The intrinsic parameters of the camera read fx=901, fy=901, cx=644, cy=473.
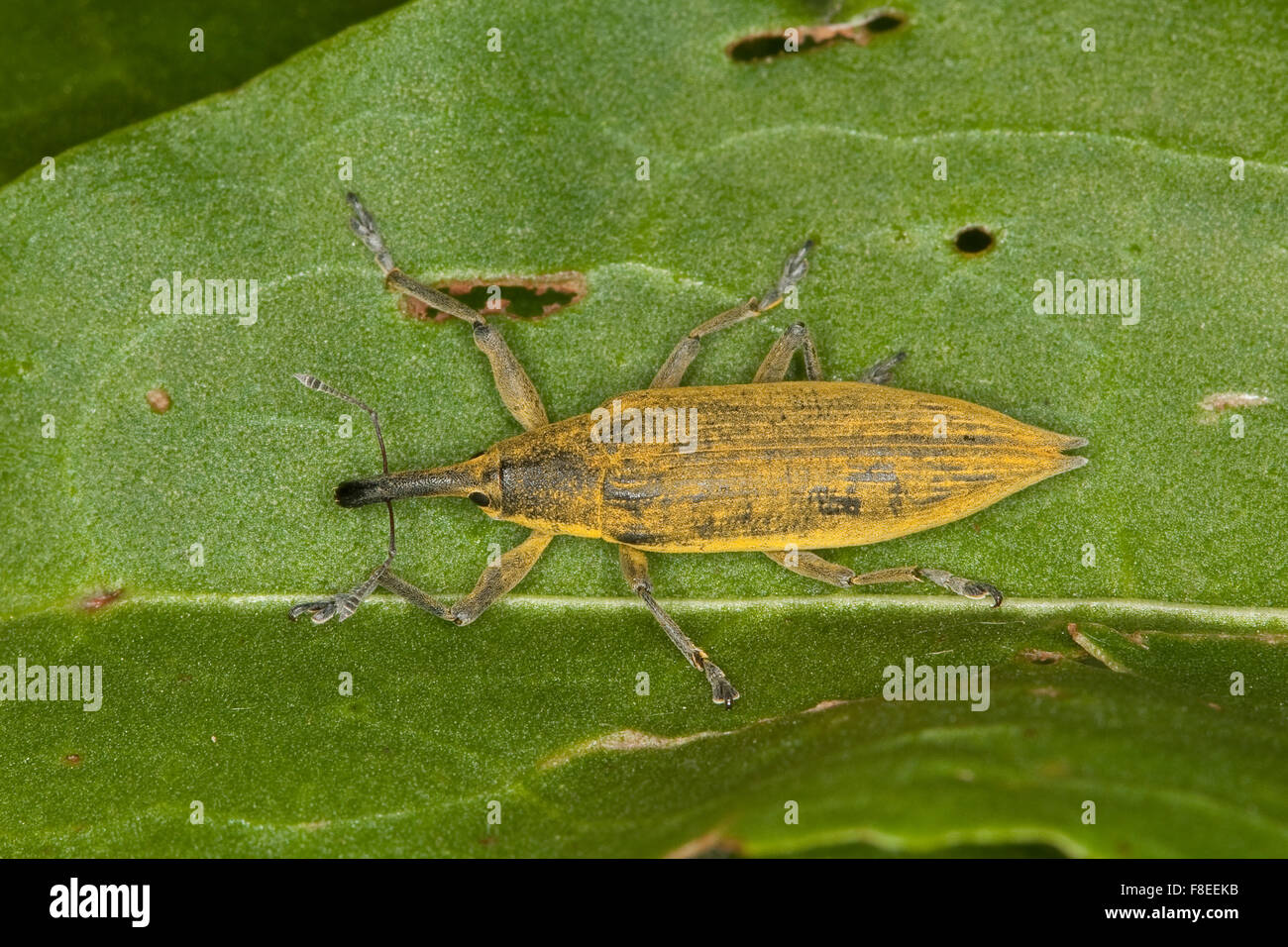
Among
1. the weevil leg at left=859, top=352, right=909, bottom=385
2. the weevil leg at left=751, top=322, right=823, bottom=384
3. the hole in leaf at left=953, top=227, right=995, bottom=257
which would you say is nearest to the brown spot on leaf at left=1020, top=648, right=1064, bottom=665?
the weevil leg at left=859, top=352, right=909, bottom=385

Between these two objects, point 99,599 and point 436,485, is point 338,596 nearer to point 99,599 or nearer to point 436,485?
point 436,485

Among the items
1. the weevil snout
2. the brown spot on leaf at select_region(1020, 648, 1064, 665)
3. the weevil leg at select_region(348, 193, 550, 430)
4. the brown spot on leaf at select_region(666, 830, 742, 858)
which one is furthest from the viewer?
the weevil leg at select_region(348, 193, 550, 430)

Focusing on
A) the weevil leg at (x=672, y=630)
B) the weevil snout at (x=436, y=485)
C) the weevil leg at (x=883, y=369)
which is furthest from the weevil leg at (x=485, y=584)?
the weevil leg at (x=883, y=369)

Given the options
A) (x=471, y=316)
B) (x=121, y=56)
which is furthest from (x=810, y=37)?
(x=121, y=56)

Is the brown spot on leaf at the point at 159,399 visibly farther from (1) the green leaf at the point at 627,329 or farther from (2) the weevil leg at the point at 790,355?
(2) the weevil leg at the point at 790,355

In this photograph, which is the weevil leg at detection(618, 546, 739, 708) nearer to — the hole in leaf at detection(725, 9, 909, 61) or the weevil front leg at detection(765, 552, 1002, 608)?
the weevil front leg at detection(765, 552, 1002, 608)

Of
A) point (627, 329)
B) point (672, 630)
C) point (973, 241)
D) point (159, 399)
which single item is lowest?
point (672, 630)

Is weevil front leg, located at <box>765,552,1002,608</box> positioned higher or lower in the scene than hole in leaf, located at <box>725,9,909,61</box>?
lower
